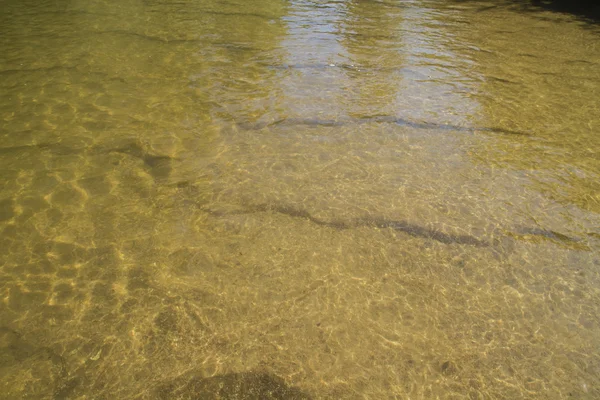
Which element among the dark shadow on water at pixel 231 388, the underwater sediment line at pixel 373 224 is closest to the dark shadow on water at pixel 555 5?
the underwater sediment line at pixel 373 224

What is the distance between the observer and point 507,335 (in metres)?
2.20

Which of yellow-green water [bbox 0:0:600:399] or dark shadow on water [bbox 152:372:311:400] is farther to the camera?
yellow-green water [bbox 0:0:600:399]

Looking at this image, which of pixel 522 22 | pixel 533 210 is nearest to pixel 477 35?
pixel 522 22

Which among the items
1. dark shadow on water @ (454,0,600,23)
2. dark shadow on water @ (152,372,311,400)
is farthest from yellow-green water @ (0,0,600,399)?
dark shadow on water @ (454,0,600,23)

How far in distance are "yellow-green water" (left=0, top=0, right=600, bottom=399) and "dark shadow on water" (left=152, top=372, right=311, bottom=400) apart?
10 millimetres

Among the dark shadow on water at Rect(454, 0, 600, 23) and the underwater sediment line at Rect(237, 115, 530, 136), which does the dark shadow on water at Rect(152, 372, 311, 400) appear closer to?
the underwater sediment line at Rect(237, 115, 530, 136)

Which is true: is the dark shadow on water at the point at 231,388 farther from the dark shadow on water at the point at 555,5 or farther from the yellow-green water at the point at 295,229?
the dark shadow on water at the point at 555,5

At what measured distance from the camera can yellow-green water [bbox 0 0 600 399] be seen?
6.70 ft

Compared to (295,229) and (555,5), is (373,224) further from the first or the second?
(555,5)

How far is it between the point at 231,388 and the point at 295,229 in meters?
1.24

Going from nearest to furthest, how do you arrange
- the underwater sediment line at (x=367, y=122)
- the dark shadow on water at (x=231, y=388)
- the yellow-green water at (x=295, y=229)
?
the dark shadow on water at (x=231, y=388), the yellow-green water at (x=295, y=229), the underwater sediment line at (x=367, y=122)

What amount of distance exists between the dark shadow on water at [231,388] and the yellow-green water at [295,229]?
1cm

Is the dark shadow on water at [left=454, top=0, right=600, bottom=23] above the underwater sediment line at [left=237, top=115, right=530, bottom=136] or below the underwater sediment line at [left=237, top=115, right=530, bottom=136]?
above

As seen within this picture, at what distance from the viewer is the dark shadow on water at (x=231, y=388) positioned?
1.91 m
